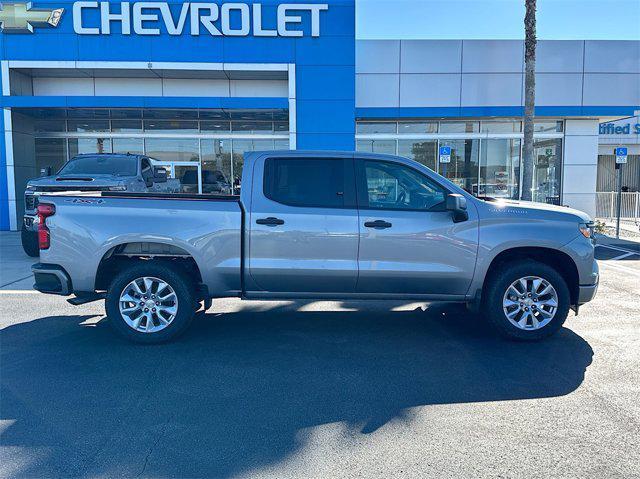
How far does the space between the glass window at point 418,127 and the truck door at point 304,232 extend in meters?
14.7

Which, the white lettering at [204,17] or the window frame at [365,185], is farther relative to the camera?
the white lettering at [204,17]

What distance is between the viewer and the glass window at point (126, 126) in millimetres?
19219

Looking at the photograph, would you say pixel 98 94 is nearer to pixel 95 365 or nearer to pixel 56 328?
pixel 56 328

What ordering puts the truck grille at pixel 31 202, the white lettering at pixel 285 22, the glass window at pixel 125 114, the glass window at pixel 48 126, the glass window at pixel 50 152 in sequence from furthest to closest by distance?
1. the glass window at pixel 50 152
2. the glass window at pixel 48 126
3. the glass window at pixel 125 114
4. the white lettering at pixel 285 22
5. the truck grille at pixel 31 202

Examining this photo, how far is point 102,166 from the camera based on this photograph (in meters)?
11.7

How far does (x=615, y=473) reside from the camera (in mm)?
3127

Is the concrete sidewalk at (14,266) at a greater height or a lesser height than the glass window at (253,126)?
lesser

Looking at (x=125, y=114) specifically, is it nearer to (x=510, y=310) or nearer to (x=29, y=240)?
(x=29, y=240)

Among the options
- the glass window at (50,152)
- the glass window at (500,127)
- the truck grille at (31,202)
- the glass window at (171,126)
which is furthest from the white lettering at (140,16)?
the glass window at (500,127)

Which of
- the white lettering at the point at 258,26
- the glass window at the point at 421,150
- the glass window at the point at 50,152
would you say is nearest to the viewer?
the white lettering at the point at 258,26

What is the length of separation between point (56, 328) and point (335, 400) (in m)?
3.92

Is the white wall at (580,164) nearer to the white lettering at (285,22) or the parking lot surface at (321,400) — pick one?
the white lettering at (285,22)

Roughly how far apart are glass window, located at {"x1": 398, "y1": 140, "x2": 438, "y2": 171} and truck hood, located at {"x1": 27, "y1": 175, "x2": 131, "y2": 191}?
11607mm

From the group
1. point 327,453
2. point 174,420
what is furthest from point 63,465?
point 327,453
